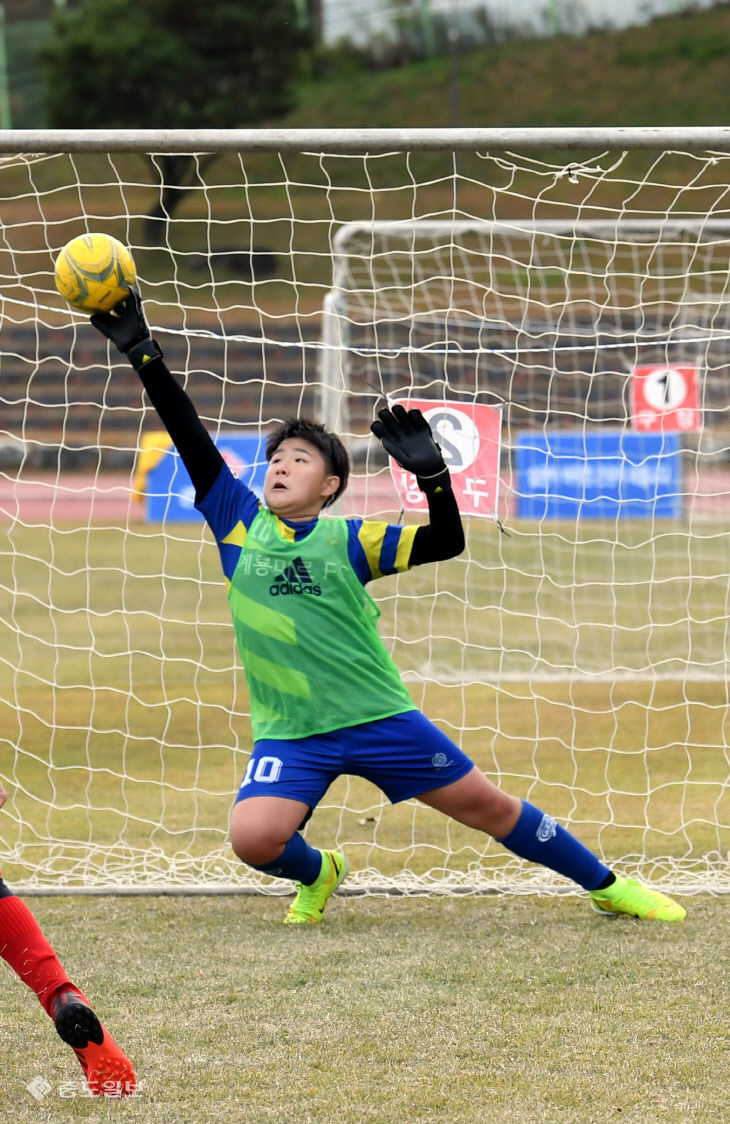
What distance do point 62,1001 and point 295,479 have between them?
1755 millimetres

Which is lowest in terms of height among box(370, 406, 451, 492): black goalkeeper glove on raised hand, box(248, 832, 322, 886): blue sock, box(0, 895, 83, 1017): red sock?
box(248, 832, 322, 886): blue sock

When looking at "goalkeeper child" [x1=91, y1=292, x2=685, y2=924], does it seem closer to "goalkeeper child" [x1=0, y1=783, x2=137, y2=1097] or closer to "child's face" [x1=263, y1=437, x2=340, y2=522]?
"child's face" [x1=263, y1=437, x2=340, y2=522]

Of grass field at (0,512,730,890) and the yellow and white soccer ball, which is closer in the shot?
the yellow and white soccer ball

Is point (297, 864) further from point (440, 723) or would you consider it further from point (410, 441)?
point (440, 723)

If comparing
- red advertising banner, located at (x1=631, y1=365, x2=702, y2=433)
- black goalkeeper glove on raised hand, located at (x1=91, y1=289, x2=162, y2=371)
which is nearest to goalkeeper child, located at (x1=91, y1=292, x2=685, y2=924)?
black goalkeeper glove on raised hand, located at (x1=91, y1=289, x2=162, y2=371)

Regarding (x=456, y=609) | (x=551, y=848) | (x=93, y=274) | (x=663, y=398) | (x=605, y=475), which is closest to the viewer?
(x=93, y=274)

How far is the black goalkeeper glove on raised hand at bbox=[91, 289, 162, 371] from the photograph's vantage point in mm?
3811

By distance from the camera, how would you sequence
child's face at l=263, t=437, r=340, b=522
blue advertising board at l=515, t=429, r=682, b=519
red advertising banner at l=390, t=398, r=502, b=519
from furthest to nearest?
blue advertising board at l=515, t=429, r=682, b=519, red advertising banner at l=390, t=398, r=502, b=519, child's face at l=263, t=437, r=340, b=522

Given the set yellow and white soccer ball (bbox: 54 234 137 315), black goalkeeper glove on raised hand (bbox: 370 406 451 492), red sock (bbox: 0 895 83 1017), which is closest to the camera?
red sock (bbox: 0 895 83 1017)

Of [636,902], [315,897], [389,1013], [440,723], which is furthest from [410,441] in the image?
[440,723]

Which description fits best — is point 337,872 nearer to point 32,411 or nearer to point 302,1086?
point 302,1086

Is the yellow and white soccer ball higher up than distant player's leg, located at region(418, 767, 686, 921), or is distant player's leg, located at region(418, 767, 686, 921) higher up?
the yellow and white soccer ball

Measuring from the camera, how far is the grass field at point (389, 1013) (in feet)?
9.99

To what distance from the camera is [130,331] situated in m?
3.82
